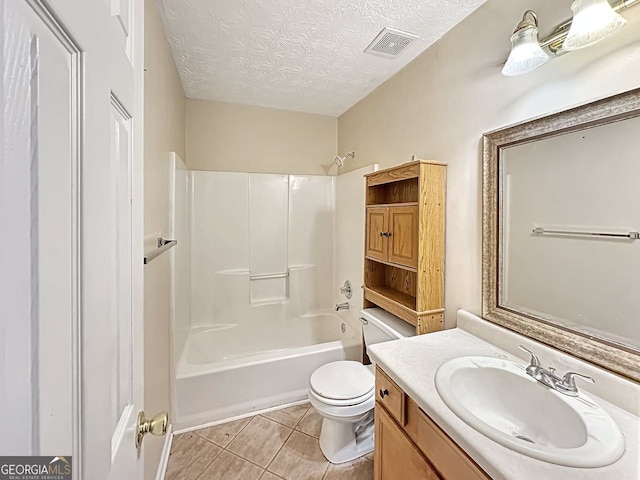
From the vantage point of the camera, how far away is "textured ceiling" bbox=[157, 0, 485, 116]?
4.52 ft

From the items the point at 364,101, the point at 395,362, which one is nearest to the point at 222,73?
the point at 364,101

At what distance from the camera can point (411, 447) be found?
104 centimetres

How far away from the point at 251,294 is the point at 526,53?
8.40ft

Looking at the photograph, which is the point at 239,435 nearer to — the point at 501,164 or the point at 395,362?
the point at 395,362

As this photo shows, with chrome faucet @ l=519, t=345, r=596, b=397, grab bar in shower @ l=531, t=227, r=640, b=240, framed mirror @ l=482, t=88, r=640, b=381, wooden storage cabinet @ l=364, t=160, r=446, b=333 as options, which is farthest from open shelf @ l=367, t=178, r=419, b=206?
chrome faucet @ l=519, t=345, r=596, b=397

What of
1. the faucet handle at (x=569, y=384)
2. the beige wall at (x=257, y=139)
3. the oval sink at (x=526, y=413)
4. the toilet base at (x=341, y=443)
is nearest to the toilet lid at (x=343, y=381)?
the toilet base at (x=341, y=443)

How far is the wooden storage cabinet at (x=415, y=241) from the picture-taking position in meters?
1.54

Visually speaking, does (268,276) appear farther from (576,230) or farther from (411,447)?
(576,230)

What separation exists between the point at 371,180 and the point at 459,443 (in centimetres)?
157

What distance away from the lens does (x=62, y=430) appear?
1.04ft

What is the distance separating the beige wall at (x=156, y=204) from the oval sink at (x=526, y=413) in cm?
126

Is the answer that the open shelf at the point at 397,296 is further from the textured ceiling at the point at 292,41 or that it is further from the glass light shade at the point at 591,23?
the textured ceiling at the point at 292,41

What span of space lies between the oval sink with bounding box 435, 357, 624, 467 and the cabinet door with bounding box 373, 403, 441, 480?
25 cm

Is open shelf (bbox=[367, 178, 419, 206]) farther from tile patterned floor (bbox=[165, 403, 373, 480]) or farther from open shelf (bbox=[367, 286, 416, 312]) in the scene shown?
tile patterned floor (bbox=[165, 403, 373, 480])
